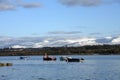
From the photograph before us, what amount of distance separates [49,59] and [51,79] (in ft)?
399

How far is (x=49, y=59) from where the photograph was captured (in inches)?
7352

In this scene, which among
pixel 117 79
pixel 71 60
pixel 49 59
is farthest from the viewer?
pixel 49 59

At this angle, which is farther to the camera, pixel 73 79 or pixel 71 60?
pixel 71 60

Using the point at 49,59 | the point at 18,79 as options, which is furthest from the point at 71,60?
the point at 18,79

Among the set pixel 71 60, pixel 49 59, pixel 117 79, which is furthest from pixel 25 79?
pixel 49 59

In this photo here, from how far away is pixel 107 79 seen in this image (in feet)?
207

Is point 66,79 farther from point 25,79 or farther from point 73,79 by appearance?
point 25,79

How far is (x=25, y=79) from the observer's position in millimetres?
65875

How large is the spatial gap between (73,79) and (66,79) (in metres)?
1.18

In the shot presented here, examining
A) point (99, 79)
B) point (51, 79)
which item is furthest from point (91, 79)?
point (51, 79)

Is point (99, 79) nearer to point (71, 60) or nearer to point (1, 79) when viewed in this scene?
point (1, 79)

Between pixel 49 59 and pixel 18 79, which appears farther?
pixel 49 59

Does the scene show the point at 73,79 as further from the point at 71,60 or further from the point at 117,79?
the point at 71,60

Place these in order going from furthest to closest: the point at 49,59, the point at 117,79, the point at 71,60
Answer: the point at 49,59, the point at 71,60, the point at 117,79
